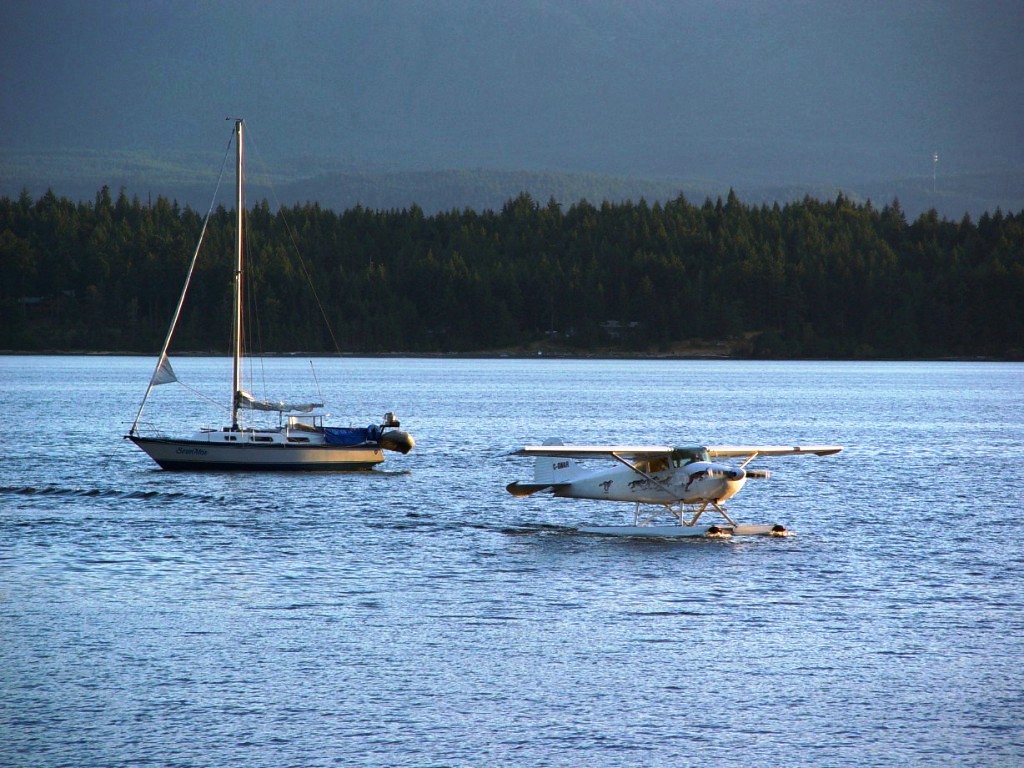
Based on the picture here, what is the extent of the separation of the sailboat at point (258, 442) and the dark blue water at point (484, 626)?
2.99ft

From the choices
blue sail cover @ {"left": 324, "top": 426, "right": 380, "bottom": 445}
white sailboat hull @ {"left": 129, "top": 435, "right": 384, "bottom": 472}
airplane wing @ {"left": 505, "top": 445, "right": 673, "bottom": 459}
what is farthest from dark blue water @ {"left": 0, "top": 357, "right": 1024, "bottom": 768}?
airplane wing @ {"left": 505, "top": 445, "right": 673, "bottom": 459}

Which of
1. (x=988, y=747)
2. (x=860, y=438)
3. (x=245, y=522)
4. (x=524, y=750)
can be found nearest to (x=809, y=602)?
(x=988, y=747)

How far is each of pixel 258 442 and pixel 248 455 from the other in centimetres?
64

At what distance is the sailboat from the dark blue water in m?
0.91

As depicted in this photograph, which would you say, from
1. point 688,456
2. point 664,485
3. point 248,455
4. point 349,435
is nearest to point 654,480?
point 664,485

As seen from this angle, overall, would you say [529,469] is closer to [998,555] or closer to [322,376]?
[998,555]

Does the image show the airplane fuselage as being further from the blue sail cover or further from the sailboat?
the blue sail cover

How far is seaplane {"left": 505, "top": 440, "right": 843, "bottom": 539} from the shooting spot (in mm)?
34344

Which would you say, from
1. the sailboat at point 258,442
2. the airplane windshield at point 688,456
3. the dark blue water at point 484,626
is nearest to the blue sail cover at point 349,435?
the sailboat at point 258,442

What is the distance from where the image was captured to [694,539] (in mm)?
35875

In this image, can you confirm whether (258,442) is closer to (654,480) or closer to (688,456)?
(654,480)

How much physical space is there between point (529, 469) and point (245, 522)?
20776mm

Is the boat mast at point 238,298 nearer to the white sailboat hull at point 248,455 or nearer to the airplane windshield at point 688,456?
the white sailboat hull at point 248,455

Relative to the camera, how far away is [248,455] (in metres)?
50.2
